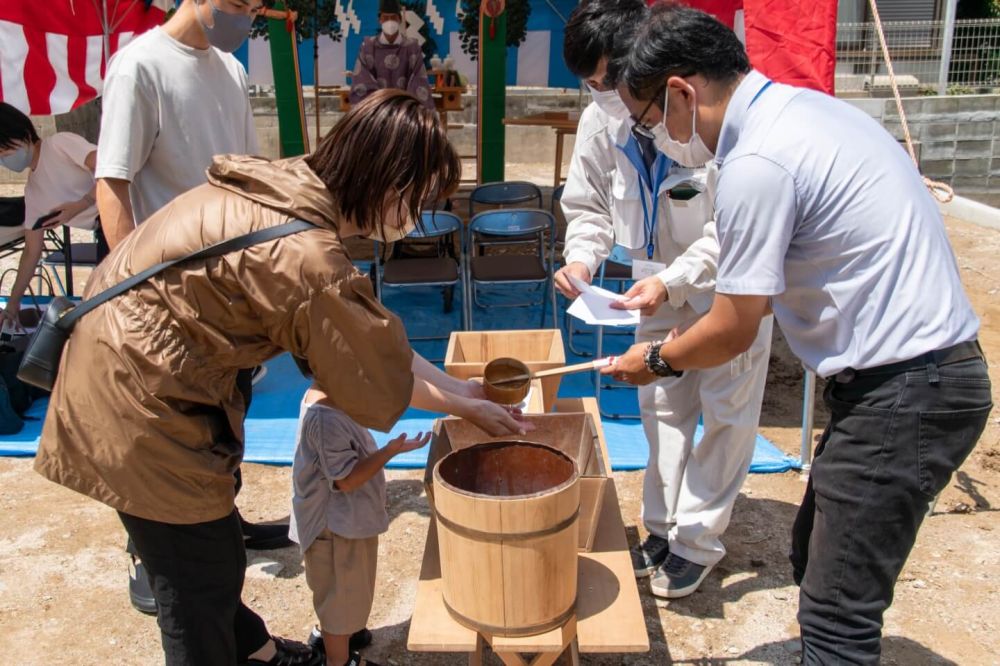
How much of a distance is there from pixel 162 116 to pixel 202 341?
138 cm

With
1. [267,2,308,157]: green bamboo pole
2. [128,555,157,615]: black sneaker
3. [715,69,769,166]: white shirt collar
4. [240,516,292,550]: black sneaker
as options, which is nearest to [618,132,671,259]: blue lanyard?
[715,69,769,166]: white shirt collar

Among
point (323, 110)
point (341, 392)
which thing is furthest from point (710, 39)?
point (323, 110)

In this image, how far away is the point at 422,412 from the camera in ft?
14.5

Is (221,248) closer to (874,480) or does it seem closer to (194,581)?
(194,581)

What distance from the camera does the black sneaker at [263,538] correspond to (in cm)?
331

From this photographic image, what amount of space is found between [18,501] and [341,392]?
9.51 ft

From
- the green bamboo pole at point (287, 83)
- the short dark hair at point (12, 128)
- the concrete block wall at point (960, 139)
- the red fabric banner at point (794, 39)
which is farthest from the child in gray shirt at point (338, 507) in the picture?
the concrete block wall at point (960, 139)

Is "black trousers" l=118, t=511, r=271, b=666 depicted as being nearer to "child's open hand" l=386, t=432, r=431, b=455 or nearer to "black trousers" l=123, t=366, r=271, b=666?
"black trousers" l=123, t=366, r=271, b=666

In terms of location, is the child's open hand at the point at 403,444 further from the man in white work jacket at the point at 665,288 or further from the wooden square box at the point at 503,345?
the wooden square box at the point at 503,345

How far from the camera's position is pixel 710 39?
1812 millimetres

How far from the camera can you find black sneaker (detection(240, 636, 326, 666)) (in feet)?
7.90

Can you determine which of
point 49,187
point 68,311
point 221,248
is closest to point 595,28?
point 221,248

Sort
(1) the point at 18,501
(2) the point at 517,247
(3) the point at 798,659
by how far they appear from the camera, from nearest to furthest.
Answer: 1. (3) the point at 798,659
2. (1) the point at 18,501
3. (2) the point at 517,247

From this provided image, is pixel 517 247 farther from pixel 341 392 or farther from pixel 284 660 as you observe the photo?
pixel 341 392
